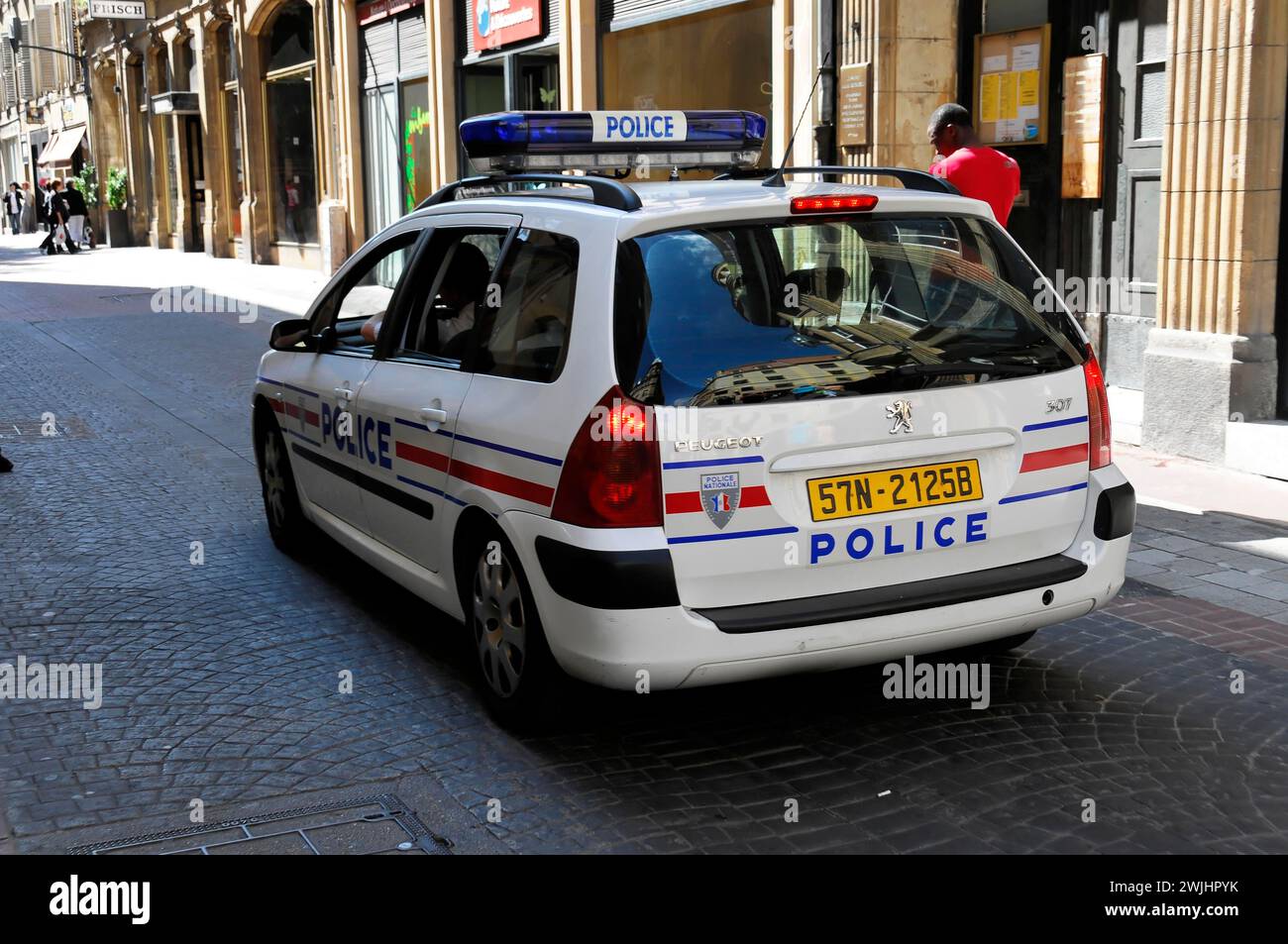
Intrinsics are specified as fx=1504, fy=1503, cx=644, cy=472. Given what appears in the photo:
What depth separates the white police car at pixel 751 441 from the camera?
13.4 feet

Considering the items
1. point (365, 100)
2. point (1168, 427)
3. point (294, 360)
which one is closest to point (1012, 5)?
point (1168, 427)

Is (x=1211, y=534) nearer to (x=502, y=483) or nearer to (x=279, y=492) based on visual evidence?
(x=502, y=483)

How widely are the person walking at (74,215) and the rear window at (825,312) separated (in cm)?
3833

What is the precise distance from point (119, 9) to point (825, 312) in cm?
3779

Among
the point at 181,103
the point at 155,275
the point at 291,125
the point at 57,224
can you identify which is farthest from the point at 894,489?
the point at 57,224

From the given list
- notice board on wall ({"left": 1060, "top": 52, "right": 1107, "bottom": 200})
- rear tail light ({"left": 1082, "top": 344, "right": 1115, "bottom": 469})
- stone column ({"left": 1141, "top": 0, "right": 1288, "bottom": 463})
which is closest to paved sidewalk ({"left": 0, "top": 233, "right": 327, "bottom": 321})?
notice board on wall ({"left": 1060, "top": 52, "right": 1107, "bottom": 200})

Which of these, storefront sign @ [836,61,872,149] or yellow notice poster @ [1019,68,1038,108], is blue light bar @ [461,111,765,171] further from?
storefront sign @ [836,61,872,149]

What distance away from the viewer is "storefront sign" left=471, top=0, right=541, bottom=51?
18.4 m

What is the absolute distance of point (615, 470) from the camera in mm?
4070

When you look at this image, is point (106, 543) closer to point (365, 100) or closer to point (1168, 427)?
point (1168, 427)

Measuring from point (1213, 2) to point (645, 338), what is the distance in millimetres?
6092

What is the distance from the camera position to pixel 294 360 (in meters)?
6.57

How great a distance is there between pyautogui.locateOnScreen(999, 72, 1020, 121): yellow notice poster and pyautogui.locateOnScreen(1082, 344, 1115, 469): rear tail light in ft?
23.2
